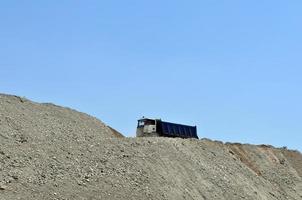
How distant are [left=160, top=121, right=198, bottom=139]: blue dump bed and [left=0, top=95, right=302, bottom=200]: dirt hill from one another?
11.7 feet

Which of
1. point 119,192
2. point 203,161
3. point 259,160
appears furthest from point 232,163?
point 119,192

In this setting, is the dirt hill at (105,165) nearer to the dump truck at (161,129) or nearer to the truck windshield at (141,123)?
the dump truck at (161,129)

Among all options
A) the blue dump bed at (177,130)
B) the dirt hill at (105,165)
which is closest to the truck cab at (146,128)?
the blue dump bed at (177,130)

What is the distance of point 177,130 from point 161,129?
1.38m

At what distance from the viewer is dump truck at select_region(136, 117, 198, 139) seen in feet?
137

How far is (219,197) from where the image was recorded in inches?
1164

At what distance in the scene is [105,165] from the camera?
26344 mm

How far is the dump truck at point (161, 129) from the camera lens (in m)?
41.8

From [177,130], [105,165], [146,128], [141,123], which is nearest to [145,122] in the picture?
[141,123]

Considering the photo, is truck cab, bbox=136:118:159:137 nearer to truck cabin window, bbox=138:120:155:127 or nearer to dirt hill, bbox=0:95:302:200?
truck cabin window, bbox=138:120:155:127

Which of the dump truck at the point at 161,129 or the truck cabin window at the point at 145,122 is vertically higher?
the truck cabin window at the point at 145,122

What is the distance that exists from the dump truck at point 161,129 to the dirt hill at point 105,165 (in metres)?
3.19

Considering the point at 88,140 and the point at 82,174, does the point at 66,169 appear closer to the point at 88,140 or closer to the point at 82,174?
the point at 82,174

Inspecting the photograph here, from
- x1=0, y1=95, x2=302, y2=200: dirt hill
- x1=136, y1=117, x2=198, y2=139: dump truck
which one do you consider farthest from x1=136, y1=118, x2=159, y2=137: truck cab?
x1=0, y1=95, x2=302, y2=200: dirt hill
